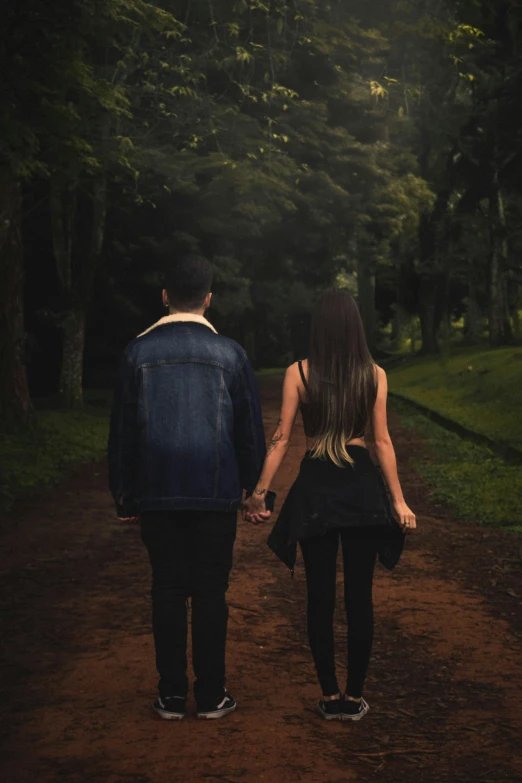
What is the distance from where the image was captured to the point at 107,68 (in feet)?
68.7

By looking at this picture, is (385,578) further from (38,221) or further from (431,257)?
(431,257)

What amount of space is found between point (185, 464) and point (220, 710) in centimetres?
118

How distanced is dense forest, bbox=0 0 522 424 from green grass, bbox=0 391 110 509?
2.69ft

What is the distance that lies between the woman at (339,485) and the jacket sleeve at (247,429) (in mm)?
61

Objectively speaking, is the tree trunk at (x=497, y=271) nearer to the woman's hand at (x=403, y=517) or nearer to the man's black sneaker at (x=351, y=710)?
the woman's hand at (x=403, y=517)

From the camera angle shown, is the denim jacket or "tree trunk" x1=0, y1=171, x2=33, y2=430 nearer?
the denim jacket

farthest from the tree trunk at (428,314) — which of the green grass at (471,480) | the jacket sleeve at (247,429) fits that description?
the jacket sleeve at (247,429)

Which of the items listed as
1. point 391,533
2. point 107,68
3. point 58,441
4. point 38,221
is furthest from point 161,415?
point 38,221

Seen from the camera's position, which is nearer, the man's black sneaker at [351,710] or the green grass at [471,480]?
the man's black sneaker at [351,710]

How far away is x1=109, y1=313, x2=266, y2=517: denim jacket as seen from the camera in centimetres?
473

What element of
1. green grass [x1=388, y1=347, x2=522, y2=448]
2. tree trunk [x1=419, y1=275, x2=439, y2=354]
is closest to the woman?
green grass [x1=388, y1=347, x2=522, y2=448]

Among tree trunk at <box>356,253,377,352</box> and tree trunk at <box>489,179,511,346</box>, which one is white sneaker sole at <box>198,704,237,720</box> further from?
tree trunk at <box>356,253,377,352</box>

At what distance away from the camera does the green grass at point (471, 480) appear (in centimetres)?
1082

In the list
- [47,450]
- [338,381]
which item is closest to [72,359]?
[47,450]
